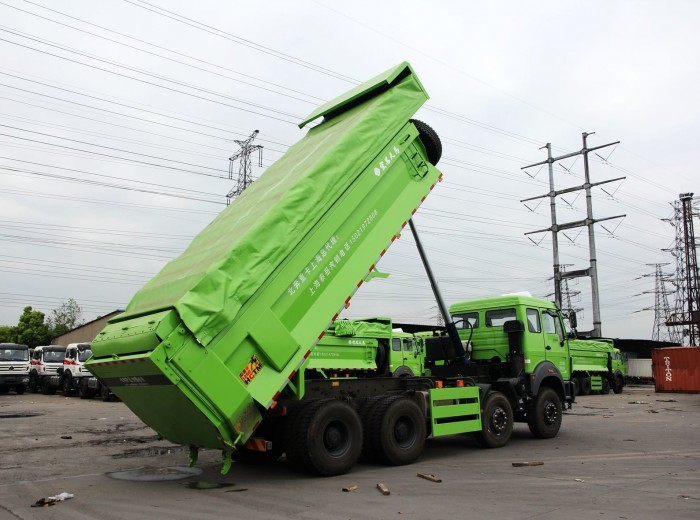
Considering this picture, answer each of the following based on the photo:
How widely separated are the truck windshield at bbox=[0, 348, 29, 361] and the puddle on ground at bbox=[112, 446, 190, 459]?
811 inches

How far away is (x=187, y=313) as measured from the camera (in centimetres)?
638

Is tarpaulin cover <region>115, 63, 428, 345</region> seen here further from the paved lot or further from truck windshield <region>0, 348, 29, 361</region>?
truck windshield <region>0, 348, 29, 361</region>

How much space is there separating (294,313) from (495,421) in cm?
527

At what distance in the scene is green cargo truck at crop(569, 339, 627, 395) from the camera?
95.8 ft

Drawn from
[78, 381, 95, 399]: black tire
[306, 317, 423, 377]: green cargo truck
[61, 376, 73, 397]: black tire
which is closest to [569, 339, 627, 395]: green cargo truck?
[306, 317, 423, 377]: green cargo truck

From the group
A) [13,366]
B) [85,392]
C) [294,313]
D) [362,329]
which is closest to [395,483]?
[294,313]

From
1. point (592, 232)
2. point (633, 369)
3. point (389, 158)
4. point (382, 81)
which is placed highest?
point (592, 232)

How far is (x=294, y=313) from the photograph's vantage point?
7293 mm

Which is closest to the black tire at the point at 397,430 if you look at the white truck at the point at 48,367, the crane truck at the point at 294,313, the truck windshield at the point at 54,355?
the crane truck at the point at 294,313

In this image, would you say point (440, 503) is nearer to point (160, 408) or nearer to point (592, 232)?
point (160, 408)

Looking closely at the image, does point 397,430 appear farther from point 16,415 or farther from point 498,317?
point 16,415

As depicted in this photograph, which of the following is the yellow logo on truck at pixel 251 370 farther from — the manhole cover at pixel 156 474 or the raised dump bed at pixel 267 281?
the manhole cover at pixel 156 474

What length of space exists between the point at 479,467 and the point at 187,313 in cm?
503

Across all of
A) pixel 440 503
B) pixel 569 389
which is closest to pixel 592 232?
pixel 569 389
